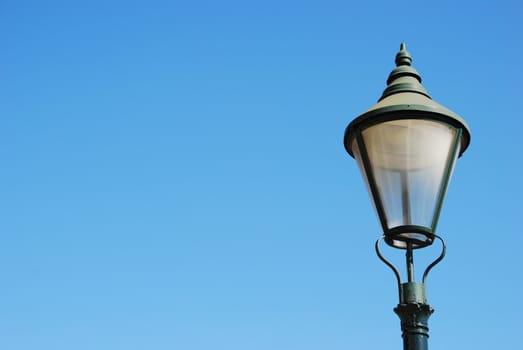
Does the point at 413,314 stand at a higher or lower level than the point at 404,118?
lower

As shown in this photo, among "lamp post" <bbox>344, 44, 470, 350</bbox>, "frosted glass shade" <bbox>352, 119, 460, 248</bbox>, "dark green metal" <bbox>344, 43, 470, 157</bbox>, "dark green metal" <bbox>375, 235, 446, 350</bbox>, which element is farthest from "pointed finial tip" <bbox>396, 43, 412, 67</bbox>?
"dark green metal" <bbox>375, 235, 446, 350</bbox>

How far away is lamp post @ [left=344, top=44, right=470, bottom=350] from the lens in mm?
4590

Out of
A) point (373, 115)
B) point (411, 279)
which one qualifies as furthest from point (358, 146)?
point (411, 279)

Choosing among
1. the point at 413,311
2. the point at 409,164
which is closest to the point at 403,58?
the point at 409,164

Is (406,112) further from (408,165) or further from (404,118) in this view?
(408,165)

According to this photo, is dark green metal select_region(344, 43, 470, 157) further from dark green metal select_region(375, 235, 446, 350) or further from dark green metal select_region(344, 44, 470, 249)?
dark green metal select_region(375, 235, 446, 350)

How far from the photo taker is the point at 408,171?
466 cm

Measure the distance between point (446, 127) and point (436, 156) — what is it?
0.77 feet

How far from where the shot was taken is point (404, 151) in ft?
15.4

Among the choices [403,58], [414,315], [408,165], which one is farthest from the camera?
[403,58]

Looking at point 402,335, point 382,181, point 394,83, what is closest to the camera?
point 402,335

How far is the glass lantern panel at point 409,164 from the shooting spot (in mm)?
4609

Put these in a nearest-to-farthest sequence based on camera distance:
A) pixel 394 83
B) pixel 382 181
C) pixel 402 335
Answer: pixel 402 335, pixel 382 181, pixel 394 83

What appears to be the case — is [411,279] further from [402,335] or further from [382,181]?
[382,181]
